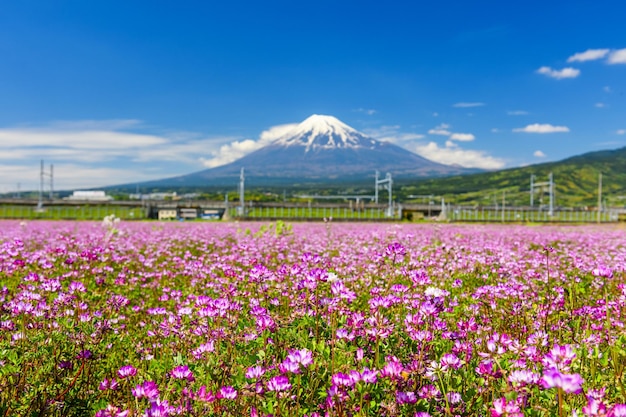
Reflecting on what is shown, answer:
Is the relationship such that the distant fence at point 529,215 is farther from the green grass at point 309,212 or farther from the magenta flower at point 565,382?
the magenta flower at point 565,382

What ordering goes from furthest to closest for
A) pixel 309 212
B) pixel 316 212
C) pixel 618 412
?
pixel 316 212 → pixel 309 212 → pixel 618 412

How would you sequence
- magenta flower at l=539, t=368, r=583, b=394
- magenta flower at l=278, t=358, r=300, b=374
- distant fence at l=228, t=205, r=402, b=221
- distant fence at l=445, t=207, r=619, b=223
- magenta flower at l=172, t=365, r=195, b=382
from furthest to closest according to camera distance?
distant fence at l=445, t=207, r=619, b=223 → distant fence at l=228, t=205, r=402, b=221 → magenta flower at l=172, t=365, r=195, b=382 → magenta flower at l=278, t=358, r=300, b=374 → magenta flower at l=539, t=368, r=583, b=394

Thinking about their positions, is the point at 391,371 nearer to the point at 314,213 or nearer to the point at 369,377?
the point at 369,377

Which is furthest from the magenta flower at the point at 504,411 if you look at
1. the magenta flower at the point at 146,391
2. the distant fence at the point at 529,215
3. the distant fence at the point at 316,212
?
the distant fence at the point at 529,215

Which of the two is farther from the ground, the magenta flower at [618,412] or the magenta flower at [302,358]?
the magenta flower at [302,358]

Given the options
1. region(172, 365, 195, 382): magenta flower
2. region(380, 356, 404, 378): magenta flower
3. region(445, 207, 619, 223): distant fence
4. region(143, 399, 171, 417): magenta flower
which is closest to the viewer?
region(143, 399, 171, 417): magenta flower

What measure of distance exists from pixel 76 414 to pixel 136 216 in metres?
63.0

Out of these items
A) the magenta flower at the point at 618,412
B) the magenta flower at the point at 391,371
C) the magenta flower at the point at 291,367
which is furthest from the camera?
the magenta flower at the point at 391,371

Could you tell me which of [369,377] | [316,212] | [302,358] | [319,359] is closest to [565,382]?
[369,377]

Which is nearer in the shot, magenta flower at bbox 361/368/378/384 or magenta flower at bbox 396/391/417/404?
magenta flower at bbox 361/368/378/384

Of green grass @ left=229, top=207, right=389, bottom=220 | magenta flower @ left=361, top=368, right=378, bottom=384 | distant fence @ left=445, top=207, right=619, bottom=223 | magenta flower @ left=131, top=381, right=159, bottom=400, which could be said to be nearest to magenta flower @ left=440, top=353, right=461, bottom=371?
magenta flower @ left=361, top=368, right=378, bottom=384

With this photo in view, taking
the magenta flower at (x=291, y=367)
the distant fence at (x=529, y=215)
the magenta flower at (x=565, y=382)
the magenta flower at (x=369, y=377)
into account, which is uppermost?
the magenta flower at (x=565, y=382)

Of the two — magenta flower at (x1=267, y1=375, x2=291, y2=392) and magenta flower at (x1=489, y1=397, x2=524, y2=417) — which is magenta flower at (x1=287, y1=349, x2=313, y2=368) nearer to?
magenta flower at (x1=267, y1=375, x2=291, y2=392)

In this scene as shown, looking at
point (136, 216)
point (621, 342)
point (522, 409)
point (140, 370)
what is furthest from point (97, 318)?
point (136, 216)
